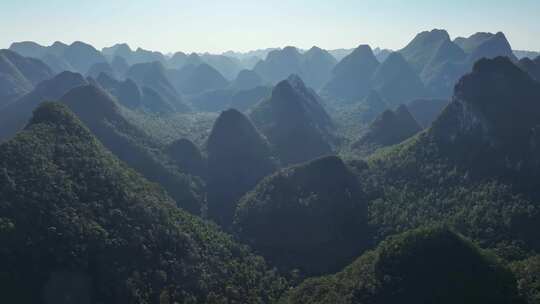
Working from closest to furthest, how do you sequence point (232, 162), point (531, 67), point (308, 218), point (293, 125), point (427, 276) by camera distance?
point (427, 276)
point (308, 218)
point (232, 162)
point (531, 67)
point (293, 125)

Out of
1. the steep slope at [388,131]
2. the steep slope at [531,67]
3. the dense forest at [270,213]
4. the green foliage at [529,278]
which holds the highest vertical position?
the steep slope at [531,67]

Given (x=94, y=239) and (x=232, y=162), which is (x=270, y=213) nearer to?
(x=232, y=162)

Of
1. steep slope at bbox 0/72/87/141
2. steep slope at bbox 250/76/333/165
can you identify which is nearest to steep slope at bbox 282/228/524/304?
steep slope at bbox 250/76/333/165

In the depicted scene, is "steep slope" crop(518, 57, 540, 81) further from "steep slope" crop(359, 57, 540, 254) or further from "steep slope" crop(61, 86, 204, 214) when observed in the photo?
"steep slope" crop(61, 86, 204, 214)

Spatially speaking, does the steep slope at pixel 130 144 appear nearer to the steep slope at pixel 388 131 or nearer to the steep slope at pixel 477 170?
the steep slope at pixel 477 170

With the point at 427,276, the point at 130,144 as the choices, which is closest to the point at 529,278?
the point at 427,276

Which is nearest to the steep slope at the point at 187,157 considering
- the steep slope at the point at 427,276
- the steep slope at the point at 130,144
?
the steep slope at the point at 130,144
